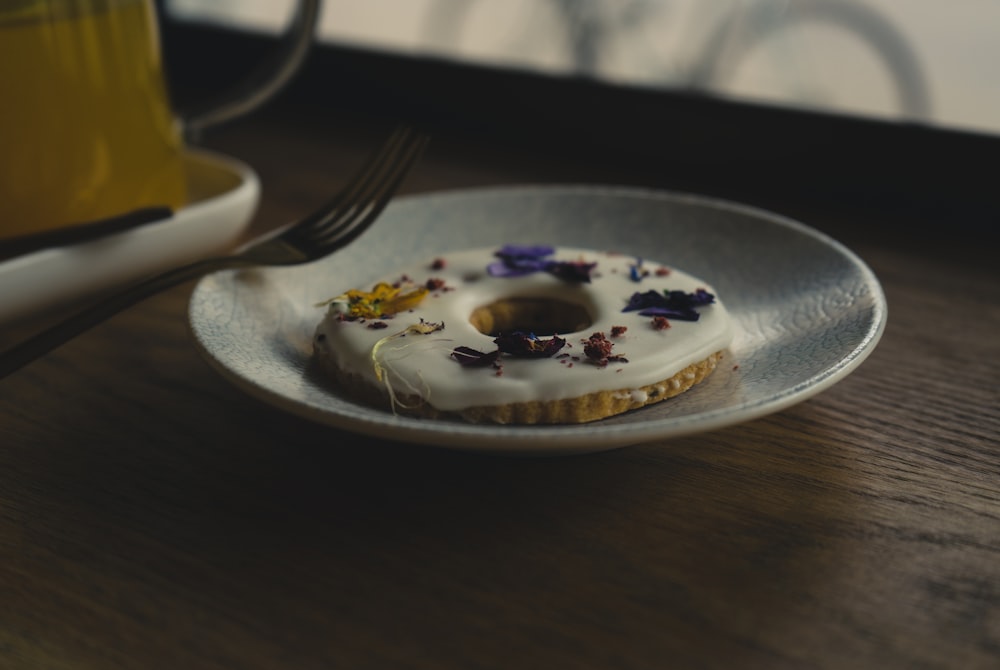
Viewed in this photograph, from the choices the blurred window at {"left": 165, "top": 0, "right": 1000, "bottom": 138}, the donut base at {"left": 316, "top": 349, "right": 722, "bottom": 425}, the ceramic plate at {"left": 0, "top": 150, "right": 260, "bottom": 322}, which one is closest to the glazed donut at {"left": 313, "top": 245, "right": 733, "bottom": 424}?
the donut base at {"left": 316, "top": 349, "right": 722, "bottom": 425}

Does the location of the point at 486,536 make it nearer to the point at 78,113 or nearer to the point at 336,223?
the point at 336,223

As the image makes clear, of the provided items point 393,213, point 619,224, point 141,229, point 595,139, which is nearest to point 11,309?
point 141,229

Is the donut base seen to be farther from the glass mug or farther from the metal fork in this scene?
the glass mug

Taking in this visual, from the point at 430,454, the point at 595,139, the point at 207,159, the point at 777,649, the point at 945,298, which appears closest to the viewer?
the point at 777,649

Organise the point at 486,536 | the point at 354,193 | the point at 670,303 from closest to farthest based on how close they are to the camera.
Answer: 1. the point at 486,536
2. the point at 670,303
3. the point at 354,193

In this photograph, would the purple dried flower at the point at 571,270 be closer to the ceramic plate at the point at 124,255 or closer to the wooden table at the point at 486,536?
the wooden table at the point at 486,536

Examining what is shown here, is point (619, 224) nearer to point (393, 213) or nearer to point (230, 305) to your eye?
point (393, 213)

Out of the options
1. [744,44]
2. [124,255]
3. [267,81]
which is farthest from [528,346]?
[744,44]
